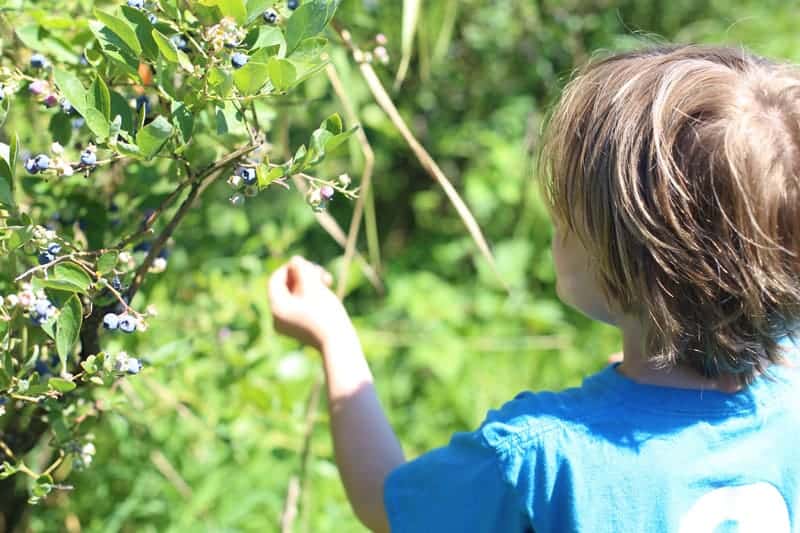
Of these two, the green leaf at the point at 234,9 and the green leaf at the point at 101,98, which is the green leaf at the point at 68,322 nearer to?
the green leaf at the point at 101,98

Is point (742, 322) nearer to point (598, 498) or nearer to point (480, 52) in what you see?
point (598, 498)

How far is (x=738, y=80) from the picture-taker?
923mm

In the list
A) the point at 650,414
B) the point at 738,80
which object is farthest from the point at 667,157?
the point at 650,414

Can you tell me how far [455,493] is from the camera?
3.14 feet

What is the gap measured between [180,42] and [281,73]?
0.12 meters

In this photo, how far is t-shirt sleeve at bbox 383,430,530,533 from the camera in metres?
0.93

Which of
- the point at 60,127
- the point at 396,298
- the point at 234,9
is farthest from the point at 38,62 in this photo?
the point at 396,298

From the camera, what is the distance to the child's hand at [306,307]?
3.84ft

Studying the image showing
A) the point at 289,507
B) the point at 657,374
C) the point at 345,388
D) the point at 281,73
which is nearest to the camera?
the point at 281,73

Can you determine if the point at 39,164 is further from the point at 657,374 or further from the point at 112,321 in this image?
the point at 657,374

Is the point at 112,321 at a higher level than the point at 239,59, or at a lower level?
lower

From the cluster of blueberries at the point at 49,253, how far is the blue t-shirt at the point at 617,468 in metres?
0.41

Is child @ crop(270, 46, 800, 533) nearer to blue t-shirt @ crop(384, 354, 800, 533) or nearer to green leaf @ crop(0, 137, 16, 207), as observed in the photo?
blue t-shirt @ crop(384, 354, 800, 533)

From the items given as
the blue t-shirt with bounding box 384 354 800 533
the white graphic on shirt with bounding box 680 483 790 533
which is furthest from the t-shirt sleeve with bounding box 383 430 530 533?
the white graphic on shirt with bounding box 680 483 790 533
